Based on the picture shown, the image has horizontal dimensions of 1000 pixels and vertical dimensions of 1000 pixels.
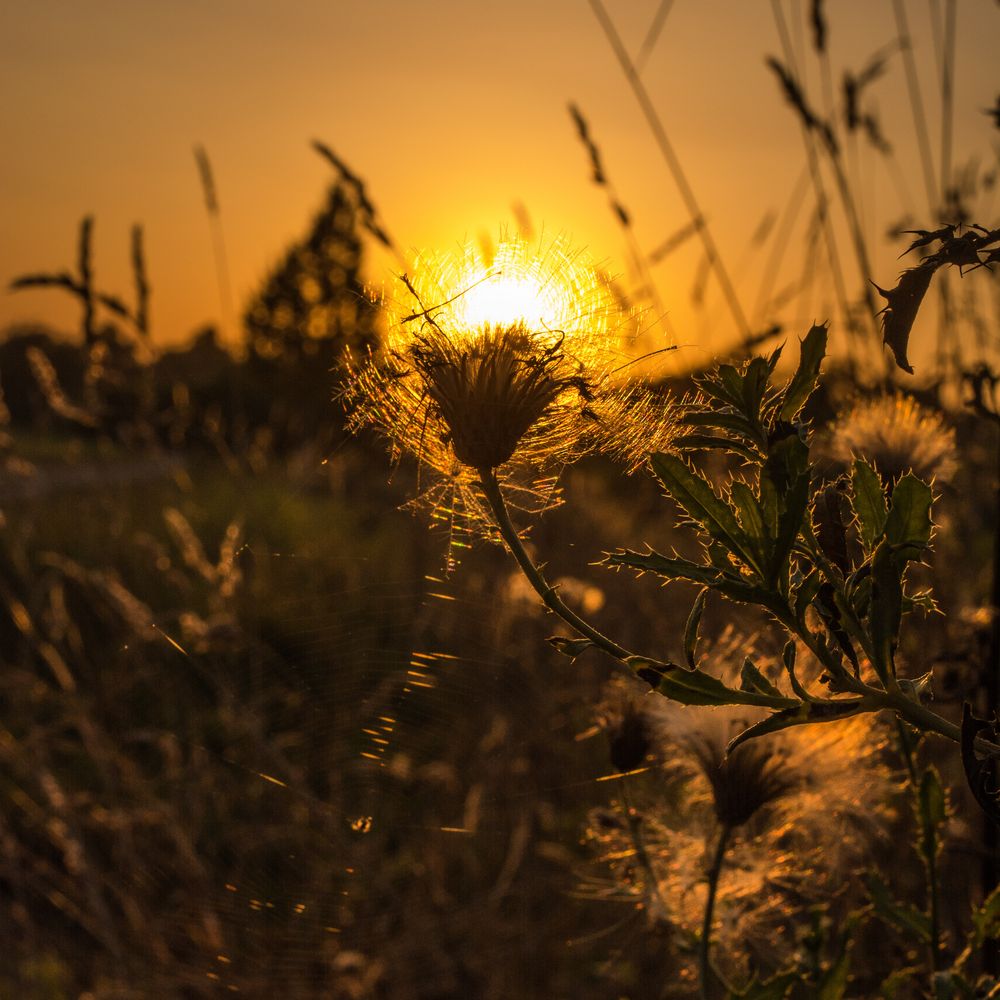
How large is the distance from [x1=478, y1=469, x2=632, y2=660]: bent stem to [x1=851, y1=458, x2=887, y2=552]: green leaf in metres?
0.17

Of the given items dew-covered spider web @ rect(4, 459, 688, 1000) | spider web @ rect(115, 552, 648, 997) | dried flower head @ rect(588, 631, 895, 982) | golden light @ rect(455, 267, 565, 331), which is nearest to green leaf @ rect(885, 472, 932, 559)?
golden light @ rect(455, 267, 565, 331)

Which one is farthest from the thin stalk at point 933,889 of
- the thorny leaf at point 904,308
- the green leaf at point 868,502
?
the thorny leaf at point 904,308

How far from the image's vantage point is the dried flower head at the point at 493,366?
2.52 ft

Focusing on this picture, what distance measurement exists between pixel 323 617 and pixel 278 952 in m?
2.57

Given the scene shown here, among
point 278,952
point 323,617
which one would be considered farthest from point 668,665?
point 323,617

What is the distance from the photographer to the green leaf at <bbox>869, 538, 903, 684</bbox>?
578 millimetres

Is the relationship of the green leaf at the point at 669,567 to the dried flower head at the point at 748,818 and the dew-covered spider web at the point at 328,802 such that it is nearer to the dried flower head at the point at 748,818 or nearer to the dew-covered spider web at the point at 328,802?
the dried flower head at the point at 748,818

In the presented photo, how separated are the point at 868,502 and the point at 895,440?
1.73ft

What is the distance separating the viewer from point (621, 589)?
3875mm

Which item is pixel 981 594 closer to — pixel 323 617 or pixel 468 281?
pixel 468 281

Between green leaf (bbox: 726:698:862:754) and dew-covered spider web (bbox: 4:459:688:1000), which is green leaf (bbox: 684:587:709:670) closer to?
green leaf (bbox: 726:698:862:754)

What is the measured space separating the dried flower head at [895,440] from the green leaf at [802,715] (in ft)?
1.88

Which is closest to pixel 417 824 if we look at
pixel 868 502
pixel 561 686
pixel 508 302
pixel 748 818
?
pixel 561 686

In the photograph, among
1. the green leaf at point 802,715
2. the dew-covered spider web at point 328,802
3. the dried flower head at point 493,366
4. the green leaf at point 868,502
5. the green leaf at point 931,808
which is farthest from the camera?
the dew-covered spider web at point 328,802
